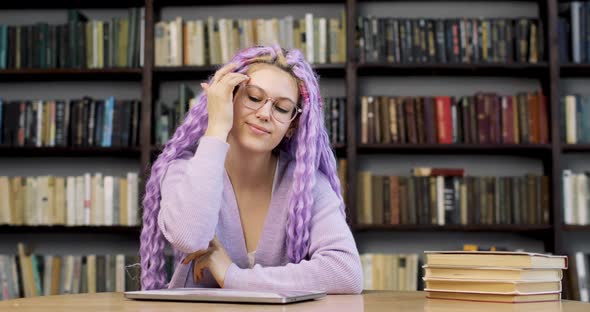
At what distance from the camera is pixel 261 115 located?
1762 millimetres

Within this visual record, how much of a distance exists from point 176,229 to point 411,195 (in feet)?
6.94

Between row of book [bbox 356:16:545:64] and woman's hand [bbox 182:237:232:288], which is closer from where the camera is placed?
woman's hand [bbox 182:237:232:288]

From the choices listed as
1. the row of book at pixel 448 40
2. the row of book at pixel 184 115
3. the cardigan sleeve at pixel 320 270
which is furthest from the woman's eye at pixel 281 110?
the row of book at pixel 448 40

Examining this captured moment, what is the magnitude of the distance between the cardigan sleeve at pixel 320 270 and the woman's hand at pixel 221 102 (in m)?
0.29

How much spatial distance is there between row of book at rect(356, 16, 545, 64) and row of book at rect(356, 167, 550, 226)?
549 millimetres

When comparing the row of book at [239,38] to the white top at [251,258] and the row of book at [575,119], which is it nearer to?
the row of book at [575,119]

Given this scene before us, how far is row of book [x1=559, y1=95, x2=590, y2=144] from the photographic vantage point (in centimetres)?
357

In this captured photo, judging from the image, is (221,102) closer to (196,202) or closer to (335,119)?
(196,202)

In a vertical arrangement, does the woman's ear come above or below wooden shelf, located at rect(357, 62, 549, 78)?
below

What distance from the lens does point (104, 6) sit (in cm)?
397

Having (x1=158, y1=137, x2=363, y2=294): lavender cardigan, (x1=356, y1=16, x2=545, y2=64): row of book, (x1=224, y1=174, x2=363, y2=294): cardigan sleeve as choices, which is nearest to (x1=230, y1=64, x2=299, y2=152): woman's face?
(x1=158, y1=137, x2=363, y2=294): lavender cardigan

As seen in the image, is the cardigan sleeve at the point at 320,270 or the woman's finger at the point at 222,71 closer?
the cardigan sleeve at the point at 320,270

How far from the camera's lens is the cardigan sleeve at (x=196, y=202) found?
158 centimetres

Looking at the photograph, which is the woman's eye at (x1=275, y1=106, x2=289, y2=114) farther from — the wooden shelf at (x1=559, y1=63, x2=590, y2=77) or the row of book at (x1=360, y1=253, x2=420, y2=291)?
the wooden shelf at (x1=559, y1=63, x2=590, y2=77)
